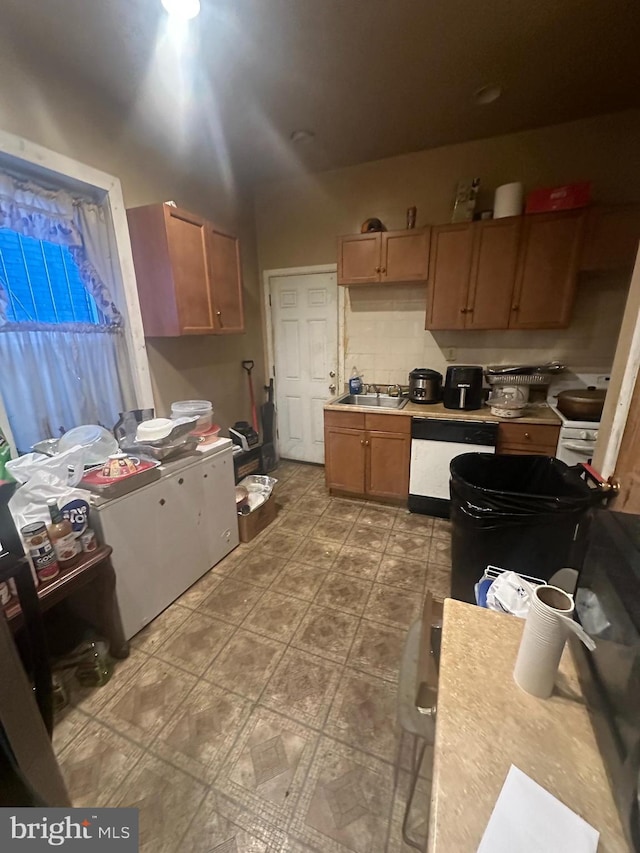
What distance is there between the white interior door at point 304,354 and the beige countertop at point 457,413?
79 centimetres

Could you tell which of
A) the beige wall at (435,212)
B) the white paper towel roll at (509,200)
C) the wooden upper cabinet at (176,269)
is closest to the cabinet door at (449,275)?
the white paper towel roll at (509,200)

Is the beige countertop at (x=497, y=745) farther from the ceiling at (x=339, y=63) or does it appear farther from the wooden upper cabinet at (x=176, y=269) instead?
the ceiling at (x=339, y=63)

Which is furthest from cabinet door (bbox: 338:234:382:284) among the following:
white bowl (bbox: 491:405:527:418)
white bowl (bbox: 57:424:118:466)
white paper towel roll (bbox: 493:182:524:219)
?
white bowl (bbox: 57:424:118:466)

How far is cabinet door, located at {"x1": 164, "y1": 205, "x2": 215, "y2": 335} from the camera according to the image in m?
2.16

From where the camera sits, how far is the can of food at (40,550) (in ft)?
4.29

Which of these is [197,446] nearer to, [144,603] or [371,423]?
[144,603]

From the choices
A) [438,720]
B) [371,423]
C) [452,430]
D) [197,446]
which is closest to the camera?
[438,720]

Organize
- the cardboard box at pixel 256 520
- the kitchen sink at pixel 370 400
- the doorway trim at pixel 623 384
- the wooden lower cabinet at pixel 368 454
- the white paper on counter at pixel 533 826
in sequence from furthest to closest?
1. the kitchen sink at pixel 370 400
2. the wooden lower cabinet at pixel 368 454
3. the cardboard box at pixel 256 520
4. the doorway trim at pixel 623 384
5. the white paper on counter at pixel 533 826

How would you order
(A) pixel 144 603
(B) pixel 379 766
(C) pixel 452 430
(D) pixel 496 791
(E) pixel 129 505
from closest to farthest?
(D) pixel 496 791, (B) pixel 379 766, (E) pixel 129 505, (A) pixel 144 603, (C) pixel 452 430

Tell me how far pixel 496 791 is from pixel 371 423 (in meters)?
2.34

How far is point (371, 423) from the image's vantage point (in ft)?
9.23

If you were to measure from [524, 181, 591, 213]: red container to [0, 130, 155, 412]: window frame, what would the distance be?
269 centimetres

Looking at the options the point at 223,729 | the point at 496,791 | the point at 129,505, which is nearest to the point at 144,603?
the point at 129,505

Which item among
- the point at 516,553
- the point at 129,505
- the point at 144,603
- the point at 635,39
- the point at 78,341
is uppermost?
the point at 635,39
